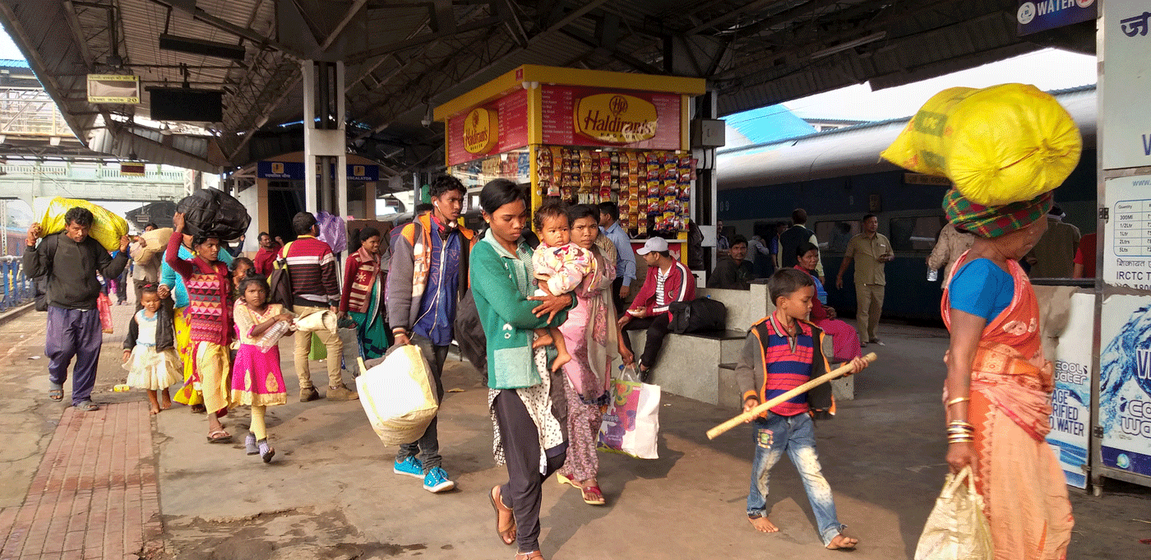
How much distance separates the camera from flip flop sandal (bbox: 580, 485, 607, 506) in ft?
15.6

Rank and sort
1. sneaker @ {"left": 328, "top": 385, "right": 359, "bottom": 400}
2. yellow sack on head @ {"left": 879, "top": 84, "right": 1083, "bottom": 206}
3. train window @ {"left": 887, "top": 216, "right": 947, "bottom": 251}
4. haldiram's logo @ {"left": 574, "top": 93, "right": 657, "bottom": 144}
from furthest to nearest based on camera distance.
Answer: train window @ {"left": 887, "top": 216, "right": 947, "bottom": 251}, haldiram's logo @ {"left": 574, "top": 93, "right": 657, "bottom": 144}, sneaker @ {"left": 328, "top": 385, "right": 359, "bottom": 400}, yellow sack on head @ {"left": 879, "top": 84, "right": 1083, "bottom": 206}

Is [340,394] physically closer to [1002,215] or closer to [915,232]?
[1002,215]

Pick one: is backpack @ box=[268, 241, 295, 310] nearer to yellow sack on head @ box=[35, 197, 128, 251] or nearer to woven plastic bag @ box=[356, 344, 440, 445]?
yellow sack on head @ box=[35, 197, 128, 251]

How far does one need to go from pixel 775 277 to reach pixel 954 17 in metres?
9.53

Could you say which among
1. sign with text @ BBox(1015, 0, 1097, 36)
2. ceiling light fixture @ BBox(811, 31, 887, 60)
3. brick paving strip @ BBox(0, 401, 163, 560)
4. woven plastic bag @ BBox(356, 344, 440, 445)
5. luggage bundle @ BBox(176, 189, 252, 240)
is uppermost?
ceiling light fixture @ BBox(811, 31, 887, 60)

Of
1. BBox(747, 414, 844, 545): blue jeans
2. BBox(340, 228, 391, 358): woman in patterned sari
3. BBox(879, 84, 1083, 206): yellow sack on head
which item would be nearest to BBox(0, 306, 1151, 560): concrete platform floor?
BBox(747, 414, 844, 545): blue jeans

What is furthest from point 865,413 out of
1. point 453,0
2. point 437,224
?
point 453,0

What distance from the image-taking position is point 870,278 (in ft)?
36.4

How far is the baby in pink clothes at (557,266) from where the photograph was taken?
370 cm

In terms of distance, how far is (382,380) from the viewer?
14.3ft

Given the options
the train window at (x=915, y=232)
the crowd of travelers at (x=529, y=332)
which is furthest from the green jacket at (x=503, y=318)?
the train window at (x=915, y=232)

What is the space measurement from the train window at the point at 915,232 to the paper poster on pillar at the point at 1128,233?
7770mm

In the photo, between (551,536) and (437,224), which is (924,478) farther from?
(437,224)

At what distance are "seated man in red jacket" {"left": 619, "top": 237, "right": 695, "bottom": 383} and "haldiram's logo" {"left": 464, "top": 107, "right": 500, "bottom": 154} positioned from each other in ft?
12.8
